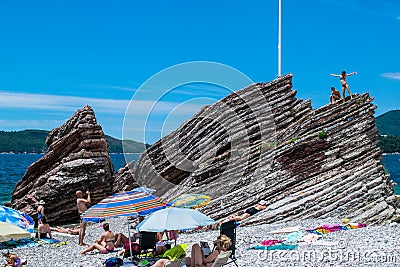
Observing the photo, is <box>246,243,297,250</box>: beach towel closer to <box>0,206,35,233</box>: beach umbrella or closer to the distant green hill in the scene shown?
<box>0,206,35,233</box>: beach umbrella

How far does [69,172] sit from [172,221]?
49.7 ft

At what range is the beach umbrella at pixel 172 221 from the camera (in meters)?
10.7

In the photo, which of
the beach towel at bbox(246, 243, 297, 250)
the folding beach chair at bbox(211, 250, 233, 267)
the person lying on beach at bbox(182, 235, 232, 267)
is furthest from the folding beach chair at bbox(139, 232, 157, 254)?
the folding beach chair at bbox(211, 250, 233, 267)

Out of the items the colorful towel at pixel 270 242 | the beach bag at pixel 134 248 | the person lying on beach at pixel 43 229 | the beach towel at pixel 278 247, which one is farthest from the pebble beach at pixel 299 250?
the person lying on beach at pixel 43 229

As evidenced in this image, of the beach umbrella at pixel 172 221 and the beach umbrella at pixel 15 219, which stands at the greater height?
the beach umbrella at pixel 15 219

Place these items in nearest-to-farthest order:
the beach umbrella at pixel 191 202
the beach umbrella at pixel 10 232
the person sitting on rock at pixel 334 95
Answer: the beach umbrella at pixel 10 232 → the beach umbrella at pixel 191 202 → the person sitting on rock at pixel 334 95

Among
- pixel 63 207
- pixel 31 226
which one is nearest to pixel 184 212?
pixel 31 226

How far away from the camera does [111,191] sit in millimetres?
25922

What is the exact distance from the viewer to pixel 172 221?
1080 cm

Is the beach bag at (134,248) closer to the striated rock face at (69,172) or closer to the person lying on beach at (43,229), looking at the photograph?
the person lying on beach at (43,229)

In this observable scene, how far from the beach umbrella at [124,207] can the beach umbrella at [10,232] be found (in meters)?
3.91

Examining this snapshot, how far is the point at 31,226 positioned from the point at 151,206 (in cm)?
613

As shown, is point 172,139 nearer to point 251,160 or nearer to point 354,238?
point 251,160

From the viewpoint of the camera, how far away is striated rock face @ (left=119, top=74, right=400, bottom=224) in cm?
1709
